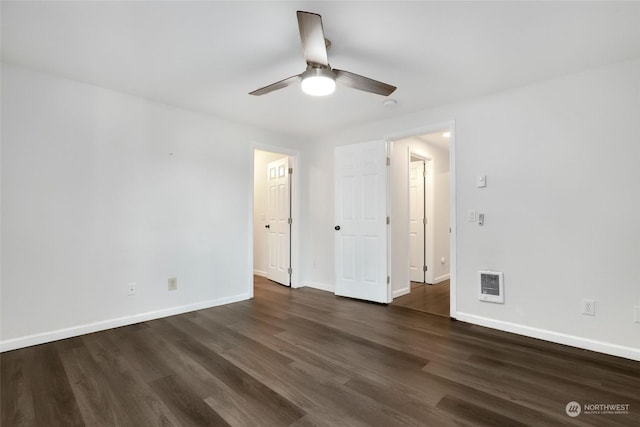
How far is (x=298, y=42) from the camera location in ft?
7.18

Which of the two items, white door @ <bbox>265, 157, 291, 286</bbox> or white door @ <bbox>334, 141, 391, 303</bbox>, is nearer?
white door @ <bbox>334, 141, 391, 303</bbox>

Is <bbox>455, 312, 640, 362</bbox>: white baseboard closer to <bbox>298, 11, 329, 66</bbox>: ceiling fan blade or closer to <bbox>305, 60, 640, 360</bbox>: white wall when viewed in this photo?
<bbox>305, 60, 640, 360</bbox>: white wall

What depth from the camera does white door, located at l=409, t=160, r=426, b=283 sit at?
5.22 m

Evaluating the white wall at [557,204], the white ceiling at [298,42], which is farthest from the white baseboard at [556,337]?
the white ceiling at [298,42]

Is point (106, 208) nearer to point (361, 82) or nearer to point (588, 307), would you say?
point (361, 82)

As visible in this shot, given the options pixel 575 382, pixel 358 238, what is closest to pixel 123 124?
pixel 358 238

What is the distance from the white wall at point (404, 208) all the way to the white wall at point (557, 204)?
95 centimetres

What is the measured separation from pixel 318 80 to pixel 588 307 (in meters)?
2.89

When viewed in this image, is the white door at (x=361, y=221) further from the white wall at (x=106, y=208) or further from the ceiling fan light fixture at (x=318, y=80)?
the ceiling fan light fixture at (x=318, y=80)

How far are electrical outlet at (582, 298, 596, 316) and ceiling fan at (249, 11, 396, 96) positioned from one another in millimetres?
2435

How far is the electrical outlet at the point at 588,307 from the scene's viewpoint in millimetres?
2537

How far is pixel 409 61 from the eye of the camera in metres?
2.47

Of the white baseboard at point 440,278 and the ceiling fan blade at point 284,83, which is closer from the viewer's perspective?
the ceiling fan blade at point 284,83

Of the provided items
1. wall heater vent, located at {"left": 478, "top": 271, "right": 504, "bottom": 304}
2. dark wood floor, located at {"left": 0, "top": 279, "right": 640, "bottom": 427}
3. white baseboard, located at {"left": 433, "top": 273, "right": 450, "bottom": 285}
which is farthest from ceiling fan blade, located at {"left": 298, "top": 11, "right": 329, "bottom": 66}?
white baseboard, located at {"left": 433, "top": 273, "right": 450, "bottom": 285}
